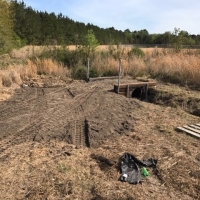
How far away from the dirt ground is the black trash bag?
0.27ft

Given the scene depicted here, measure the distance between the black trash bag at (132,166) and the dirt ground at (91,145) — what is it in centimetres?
8

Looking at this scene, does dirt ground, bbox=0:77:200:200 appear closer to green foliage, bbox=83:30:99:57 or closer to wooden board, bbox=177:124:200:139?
wooden board, bbox=177:124:200:139

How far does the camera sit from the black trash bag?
334 centimetres

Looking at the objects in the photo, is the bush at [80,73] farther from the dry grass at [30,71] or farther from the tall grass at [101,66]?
the dry grass at [30,71]

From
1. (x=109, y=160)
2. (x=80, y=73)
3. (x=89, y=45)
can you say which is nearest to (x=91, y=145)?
(x=109, y=160)

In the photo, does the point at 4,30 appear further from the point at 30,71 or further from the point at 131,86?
the point at 131,86

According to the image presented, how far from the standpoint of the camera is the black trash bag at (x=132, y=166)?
3340 mm

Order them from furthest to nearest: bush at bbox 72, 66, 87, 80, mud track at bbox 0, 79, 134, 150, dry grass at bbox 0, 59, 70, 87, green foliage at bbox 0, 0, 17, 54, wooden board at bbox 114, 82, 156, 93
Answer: green foliage at bbox 0, 0, 17, 54, bush at bbox 72, 66, 87, 80, dry grass at bbox 0, 59, 70, 87, wooden board at bbox 114, 82, 156, 93, mud track at bbox 0, 79, 134, 150

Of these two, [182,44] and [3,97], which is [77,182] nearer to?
[3,97]

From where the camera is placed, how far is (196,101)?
711 centimetres

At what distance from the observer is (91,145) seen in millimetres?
4363

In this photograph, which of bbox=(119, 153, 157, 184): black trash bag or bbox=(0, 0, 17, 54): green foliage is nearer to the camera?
bbox=(119, 153, 157, 184): black trash bag

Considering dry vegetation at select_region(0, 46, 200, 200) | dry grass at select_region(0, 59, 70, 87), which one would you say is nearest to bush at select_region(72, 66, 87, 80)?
dry grass at select_region(0, 59, 70, 87)

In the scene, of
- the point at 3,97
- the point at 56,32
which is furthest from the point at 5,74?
the point at 56,32
